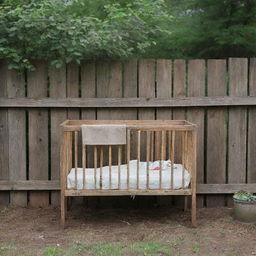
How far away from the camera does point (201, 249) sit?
3854 millimetres

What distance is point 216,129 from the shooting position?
5203mm

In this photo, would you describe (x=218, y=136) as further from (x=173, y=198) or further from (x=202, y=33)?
(x=202, y=33)

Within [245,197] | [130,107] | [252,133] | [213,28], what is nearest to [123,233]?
[245,197]

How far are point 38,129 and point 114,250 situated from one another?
6.58 feet

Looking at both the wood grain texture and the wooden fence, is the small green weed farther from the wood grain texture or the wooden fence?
the wood grain texture

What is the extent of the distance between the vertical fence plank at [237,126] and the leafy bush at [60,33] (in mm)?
1084

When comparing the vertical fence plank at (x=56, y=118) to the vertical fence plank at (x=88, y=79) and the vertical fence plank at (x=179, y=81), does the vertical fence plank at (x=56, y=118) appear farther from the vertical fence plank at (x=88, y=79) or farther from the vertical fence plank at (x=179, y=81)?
the vertical fence plank at (x=179, y=81)

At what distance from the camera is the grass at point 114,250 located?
12.1 ft

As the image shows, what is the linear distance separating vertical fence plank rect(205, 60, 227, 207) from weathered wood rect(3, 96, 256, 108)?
0.39ft

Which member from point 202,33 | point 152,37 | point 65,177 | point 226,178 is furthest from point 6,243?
point 202,33

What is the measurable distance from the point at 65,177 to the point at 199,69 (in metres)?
2.05

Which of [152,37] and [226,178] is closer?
[226,178]

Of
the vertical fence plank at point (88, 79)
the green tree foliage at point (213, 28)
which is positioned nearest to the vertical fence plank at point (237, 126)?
the green tree foliage at point (213, 28)

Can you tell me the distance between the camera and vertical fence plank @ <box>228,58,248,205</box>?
5.13 metres
